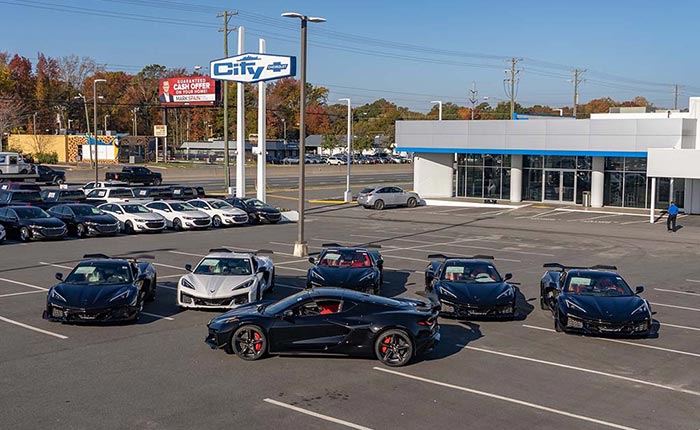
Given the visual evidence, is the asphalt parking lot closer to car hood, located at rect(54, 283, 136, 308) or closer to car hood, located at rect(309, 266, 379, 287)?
car hood, located at rect(54, 283, 136, 308)

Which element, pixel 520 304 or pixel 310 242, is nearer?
pixel 520 304

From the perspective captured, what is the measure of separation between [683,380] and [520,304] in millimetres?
6462

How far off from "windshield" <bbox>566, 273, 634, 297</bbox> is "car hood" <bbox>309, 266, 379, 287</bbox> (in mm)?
4812

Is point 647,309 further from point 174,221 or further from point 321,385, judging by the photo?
point 174,221

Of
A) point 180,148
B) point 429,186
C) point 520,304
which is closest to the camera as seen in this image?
point 520,304

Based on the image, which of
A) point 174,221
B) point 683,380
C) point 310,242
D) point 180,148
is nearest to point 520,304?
point 683,380

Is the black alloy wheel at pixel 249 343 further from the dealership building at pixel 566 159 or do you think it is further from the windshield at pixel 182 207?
the dealership building at pixel 566 159

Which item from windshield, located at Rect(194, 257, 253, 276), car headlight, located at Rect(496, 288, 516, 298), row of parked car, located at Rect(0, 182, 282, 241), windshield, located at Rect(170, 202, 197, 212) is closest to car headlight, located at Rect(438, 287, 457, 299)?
car headlight, located at Rect(496, 288, 516, 298)

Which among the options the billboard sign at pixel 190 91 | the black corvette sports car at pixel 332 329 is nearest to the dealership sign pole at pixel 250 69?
the black corvette sports car at pixel 332 329

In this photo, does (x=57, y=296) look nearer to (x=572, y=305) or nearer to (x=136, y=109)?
(x=572, y=305)

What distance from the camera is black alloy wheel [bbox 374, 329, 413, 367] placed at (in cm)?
1280

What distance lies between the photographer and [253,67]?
40656 millimetres

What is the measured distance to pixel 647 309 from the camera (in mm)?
15258

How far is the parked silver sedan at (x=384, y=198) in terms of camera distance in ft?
162
